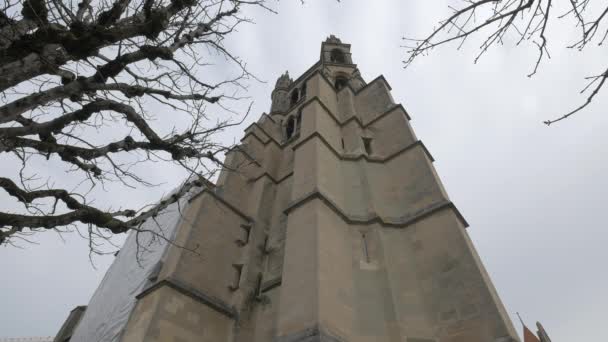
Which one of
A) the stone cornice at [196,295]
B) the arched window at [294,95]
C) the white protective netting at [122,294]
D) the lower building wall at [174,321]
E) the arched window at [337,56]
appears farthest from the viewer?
the arched window at [337,56]

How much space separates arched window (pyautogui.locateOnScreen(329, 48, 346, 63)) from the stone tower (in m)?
11.3

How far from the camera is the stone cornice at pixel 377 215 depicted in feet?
23.7

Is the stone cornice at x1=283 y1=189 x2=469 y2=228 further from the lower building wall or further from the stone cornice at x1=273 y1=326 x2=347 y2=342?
the stone cornice at x1=273 y1=326 x2=347 y2=342

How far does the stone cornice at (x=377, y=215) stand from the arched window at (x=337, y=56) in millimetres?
16186

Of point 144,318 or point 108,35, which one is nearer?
point 108,35

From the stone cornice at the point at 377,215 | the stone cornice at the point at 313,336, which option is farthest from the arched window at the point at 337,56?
the stone cornice at the point at 313,336

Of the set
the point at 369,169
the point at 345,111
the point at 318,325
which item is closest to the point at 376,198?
the point at 369,169

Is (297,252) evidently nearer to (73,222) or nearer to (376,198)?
(376,198)

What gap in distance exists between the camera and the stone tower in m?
5.59

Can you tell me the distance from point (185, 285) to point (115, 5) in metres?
5.77

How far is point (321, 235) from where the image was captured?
6.45 metres

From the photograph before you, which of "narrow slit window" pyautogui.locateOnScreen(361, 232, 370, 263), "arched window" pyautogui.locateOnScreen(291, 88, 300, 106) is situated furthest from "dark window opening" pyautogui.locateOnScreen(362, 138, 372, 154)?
"arched window" pyautogui.locateOnScreen(291, 88, 300, 106)

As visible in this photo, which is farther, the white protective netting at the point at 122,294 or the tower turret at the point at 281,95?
the tower turret at the point at 281,95

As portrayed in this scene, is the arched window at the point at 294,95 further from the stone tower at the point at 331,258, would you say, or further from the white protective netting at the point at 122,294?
the white protective netting at the point at 122,294
